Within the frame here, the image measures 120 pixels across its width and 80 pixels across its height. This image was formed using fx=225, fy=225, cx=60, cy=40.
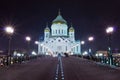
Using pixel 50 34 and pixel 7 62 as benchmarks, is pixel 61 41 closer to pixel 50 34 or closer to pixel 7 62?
pixel 50 34

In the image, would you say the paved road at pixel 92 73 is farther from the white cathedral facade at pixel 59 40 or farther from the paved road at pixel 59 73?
the white cathedral facade at pixel 59 40

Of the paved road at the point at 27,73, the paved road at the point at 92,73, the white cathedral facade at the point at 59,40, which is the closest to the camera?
the paved road at the point at 27,73

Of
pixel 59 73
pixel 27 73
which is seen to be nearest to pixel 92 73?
pixel 59 73

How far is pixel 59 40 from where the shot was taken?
13012 cm

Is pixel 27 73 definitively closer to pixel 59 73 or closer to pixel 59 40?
pixel 59 73

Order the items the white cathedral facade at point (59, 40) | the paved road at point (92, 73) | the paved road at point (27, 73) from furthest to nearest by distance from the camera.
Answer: the white cathedral facade at point (59, 40) < the paved road at point (92, 73) < the paved road at point (27, 73)

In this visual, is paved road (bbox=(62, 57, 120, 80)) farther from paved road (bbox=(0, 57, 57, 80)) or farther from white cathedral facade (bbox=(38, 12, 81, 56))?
white cathedral facade (bbox=(38, 12, 81, 56))

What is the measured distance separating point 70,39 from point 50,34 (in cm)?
1471

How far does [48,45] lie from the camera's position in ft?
431

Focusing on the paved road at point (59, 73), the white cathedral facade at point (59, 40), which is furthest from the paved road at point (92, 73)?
the white cathedral facade at point (59, 40)

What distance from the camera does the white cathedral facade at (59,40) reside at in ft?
423

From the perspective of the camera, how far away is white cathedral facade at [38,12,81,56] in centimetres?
12888

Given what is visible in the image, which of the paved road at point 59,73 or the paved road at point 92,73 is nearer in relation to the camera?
the paved road at point 59,73

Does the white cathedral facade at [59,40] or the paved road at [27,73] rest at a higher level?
the white cathedral facade at [59,40]
